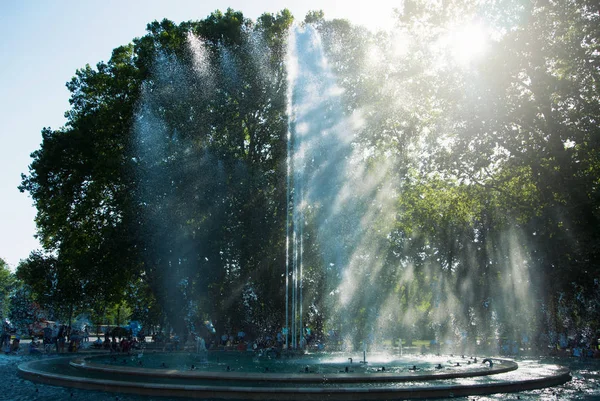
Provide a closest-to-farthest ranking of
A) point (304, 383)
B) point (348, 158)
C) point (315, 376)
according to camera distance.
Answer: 1. point (304, 383)
2. point (315, 376)
3. point (348, 158)

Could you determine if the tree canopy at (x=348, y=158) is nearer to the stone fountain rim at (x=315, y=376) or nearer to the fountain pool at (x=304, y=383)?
the fountain pool at (x=304, y=383)

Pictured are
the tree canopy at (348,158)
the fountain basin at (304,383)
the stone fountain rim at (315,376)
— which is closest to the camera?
the fountain basin at (304,383)

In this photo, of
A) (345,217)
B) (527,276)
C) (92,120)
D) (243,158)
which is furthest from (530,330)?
(92,120)

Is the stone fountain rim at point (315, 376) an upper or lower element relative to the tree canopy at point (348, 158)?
lower

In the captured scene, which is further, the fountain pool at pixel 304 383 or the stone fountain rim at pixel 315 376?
the stone fountain rim at pixel 315 376

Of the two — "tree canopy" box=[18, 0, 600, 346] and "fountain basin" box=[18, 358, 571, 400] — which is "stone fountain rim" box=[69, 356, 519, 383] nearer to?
"fountain basin" box=[18, 358, 571, 400]

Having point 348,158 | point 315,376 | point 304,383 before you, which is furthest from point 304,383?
point 348,158

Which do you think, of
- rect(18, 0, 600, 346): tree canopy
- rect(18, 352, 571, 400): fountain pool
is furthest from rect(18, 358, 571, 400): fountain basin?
rect(18, 0, 600, 346): tree canopy

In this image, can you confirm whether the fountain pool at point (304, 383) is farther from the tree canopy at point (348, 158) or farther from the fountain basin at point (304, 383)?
the tree canopy at point (348, 158)

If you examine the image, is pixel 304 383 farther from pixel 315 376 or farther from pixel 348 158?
pixel 348 158

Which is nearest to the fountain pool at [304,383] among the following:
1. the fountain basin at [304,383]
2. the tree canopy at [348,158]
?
the fountain basin at [304,383]

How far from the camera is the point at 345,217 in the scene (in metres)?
31.7

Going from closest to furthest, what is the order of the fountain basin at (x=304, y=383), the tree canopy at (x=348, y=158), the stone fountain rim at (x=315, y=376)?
the fountain basin at (x=304, y=383) < the stone fountain rim at (x=315, y=376) < the tree canopy at (x=348, y=158)

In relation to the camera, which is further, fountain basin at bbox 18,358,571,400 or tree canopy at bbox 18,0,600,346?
tree canopy at bbox 18,0,600,346
